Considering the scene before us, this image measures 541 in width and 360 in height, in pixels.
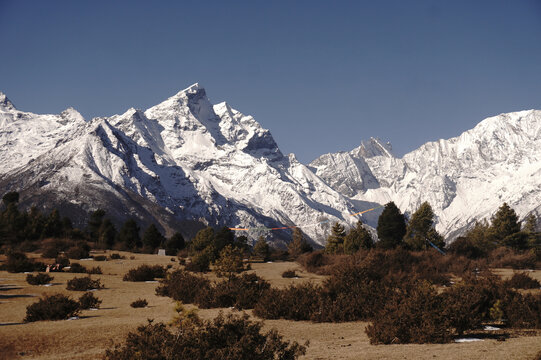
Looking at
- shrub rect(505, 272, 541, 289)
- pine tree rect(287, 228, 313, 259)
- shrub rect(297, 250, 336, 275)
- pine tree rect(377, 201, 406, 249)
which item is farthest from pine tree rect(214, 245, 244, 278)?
pine tree rect(287, 228, 313, 259)

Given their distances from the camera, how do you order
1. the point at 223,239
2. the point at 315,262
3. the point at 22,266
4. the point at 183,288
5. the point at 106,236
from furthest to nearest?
the point at 106,236 → the point at 223,239 → the point at 315,262 → the point at 22,266 → the point at 183,288

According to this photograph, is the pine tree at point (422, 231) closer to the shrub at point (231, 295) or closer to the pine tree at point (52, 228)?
the shrub at point (231, 295)

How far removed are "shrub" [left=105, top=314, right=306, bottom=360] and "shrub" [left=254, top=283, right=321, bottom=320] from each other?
10.5 m

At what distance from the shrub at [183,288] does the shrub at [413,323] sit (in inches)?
460

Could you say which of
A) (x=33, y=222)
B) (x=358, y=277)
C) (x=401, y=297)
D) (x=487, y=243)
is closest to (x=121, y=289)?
(x=358, y=277)

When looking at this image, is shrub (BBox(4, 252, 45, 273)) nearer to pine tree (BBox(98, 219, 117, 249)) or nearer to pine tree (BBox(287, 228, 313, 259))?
pine tree (BBox(98, 219, 117, 249))

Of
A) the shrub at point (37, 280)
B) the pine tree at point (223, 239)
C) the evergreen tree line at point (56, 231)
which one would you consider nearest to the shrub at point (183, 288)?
the shrub at point (37, 280)

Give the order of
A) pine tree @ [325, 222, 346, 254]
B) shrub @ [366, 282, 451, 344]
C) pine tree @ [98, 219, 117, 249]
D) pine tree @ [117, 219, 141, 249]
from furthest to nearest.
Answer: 1. pine tree @ [117, 219, 141, 249]
2. pine tree @ [98, 219, 117, 249]
3. pine tree @ [325, 222, 346, 254]
4. shrub @ [366, 282, 451, 344]

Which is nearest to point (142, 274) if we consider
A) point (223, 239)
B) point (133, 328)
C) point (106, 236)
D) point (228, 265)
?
point (228, 265)

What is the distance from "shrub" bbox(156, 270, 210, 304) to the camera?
2562 centimetres

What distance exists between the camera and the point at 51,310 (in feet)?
63.6

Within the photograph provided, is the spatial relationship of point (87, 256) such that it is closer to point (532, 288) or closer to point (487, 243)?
point (532, 288)

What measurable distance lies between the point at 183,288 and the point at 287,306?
7347 millimetres

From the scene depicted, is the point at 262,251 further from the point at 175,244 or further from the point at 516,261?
the point at 516,261
